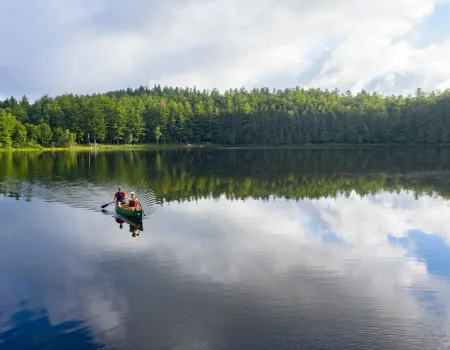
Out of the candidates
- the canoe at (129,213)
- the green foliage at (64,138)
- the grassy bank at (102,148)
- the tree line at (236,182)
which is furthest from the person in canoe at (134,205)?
the green foliage at (64,138)

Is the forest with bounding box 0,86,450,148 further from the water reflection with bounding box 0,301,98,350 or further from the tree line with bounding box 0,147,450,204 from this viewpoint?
the water reflection with bounding box 0,301,98,350

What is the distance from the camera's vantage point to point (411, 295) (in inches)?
583

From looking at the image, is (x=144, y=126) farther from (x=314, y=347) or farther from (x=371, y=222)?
(x=314, y=347)

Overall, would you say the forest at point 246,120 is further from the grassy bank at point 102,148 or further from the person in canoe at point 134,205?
the person in canoe at point 134,205

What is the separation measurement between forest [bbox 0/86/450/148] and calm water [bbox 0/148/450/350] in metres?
96.7

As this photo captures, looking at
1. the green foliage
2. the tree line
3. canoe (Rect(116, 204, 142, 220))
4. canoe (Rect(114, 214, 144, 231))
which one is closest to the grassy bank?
the green foliage

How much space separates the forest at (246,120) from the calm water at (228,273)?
317 feet

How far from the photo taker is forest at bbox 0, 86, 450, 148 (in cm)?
12606

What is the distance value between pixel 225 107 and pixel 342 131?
43.3 metres

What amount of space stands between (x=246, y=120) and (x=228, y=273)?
5006 inches

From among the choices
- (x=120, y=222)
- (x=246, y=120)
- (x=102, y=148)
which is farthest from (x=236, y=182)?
(x=246, y=120)

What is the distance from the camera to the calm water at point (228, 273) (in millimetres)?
11953

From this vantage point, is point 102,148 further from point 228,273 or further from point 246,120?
point 228,273

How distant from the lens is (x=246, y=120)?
5581 inches
